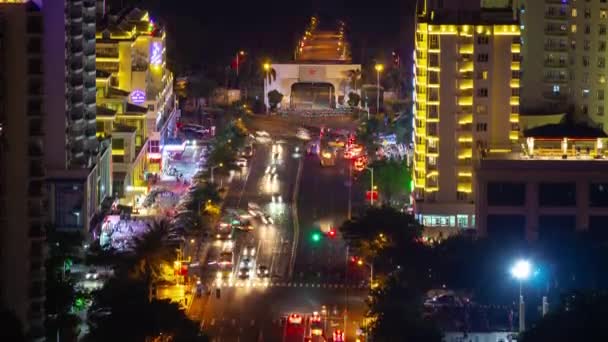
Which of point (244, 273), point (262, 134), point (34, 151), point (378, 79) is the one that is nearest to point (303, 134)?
point (262, 134)

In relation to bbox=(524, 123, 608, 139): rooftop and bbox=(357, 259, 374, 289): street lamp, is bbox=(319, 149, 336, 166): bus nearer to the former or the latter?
bbox=(524, 123, 608, 139): rooftop

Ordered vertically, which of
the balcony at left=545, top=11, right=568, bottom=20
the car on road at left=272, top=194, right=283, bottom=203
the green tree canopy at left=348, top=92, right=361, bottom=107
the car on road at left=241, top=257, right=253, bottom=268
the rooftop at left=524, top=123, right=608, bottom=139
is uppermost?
the balcony at left=545, top=11, right=568, bottom=20

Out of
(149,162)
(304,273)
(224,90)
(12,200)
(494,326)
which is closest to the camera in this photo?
(12,200)

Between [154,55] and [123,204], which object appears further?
[154,55]

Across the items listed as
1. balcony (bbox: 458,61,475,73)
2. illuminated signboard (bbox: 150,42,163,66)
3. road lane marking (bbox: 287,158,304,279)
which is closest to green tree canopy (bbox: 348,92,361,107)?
road lane marking (bbox: 287,158,304,279)

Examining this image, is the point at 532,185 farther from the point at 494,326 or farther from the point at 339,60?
the point at 339,60

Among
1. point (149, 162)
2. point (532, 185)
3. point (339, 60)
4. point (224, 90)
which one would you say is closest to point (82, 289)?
point (532, 185)
